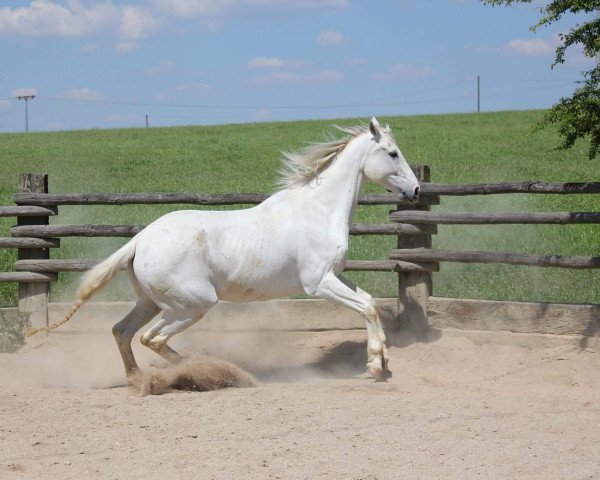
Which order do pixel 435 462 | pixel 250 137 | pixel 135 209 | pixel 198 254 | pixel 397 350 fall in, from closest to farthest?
pixel 435 462 < pixel 198 254 < pixel 397 350 < pixel 135 209 < pixel 250 137

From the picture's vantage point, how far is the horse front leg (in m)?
7.61

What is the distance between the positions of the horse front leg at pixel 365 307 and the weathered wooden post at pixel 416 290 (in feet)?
4.81

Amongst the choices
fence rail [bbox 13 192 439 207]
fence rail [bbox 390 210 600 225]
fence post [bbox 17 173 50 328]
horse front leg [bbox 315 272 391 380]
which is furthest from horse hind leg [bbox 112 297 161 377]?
fence rail [bbox 390 210 600 225]

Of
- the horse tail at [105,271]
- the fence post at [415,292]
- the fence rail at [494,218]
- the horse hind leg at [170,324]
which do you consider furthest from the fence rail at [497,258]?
the horse tail at [105,271]

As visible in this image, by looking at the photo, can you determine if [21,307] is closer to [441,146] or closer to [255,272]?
[255,272]

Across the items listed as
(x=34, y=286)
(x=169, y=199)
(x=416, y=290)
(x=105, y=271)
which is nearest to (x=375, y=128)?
(x=416, y=290)

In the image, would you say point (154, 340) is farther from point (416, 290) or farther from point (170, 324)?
point (416, 290)

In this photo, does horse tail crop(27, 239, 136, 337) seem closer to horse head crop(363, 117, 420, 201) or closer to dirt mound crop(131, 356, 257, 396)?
dirt mound crop(131, 356, 257, 396)

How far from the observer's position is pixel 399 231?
922 centimetres

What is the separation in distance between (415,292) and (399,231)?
64 centimetres

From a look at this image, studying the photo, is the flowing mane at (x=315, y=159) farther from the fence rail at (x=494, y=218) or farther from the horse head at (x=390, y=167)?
the fence rail at (x=494, y=218)

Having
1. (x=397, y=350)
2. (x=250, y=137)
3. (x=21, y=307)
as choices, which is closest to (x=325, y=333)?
(x=397, y=350)

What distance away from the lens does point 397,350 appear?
29.0 feet

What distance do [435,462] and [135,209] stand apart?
12.8m
